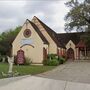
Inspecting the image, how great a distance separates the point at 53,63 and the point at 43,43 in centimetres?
418

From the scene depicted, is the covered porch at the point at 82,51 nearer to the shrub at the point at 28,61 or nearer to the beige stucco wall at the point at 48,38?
the beige stucco wall at the point at 48,38

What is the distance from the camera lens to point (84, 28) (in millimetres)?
54281

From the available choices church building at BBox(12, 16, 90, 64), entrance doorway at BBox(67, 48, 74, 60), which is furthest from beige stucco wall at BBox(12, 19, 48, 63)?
entrance doorway at BBox(67, 48, 74, 60)

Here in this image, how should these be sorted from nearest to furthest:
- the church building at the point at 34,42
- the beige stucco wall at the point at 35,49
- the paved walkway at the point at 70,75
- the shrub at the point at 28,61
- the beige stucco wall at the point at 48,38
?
the paved walkway at the point at 70,75 < the shrub at the point at 28,61 < the beige stucco wall at the point at 35,49 < the church building at the point at 34,42 < the beige stucco wall at the point at 48,38

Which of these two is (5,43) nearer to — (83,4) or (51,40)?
(51,40)

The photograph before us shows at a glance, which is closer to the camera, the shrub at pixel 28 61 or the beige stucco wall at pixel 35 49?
the shrub at pixel 28 61

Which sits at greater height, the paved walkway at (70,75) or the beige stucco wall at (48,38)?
the beige stucco wall at (48,38)

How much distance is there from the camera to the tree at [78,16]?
52.7 metres

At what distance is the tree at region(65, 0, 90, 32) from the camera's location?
52719 millimetres

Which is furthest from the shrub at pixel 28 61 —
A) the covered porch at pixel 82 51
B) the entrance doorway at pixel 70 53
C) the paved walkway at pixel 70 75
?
the entrance doorway at pixel 70 53

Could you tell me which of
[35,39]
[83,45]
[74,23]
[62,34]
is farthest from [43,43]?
[62,34]

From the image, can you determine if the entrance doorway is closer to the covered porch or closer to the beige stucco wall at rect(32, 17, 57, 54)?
the covered porch

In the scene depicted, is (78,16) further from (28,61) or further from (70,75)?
(70,75)

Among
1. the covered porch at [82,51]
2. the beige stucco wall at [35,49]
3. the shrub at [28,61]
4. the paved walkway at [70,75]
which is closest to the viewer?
the paved walkway at [70,75]
